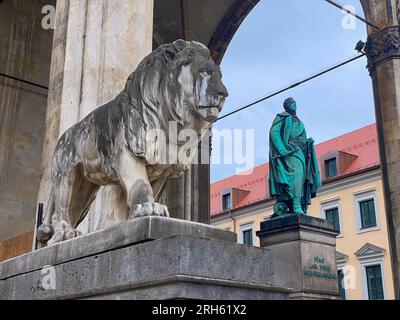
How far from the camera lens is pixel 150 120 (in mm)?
3611

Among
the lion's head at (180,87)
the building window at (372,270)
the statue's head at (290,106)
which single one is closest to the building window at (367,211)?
the building window at (372,270)

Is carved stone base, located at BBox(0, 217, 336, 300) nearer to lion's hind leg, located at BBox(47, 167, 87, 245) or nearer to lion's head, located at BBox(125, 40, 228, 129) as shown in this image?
lion's hind leg, located at BBox(47, 167, 87, 245)

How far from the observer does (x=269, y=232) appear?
8070 millimetres

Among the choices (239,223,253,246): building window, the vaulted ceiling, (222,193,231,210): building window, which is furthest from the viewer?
(222,193,231,210): building window

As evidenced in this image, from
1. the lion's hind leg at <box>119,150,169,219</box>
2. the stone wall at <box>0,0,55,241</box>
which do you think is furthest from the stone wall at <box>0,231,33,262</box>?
the lion's hind leg at <box>119,150,169,219</box>

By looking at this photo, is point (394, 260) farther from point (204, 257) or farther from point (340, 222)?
point (340, 222)

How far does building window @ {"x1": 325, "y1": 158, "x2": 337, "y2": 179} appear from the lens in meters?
30.9

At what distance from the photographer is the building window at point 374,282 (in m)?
27.2

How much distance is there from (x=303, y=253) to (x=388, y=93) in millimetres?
5230

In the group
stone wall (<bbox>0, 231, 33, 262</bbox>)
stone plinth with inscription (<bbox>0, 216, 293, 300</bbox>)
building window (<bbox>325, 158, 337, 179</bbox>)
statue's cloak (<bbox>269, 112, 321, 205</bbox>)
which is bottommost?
stone plinth with inscription (<bbox>0, 216, 293, 300</bbox>)

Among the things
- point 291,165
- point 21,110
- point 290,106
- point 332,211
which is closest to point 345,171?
point 332,211

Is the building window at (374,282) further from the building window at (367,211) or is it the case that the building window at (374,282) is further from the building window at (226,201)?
the building window at (226,201)

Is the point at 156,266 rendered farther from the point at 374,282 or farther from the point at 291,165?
the point at 374,282
